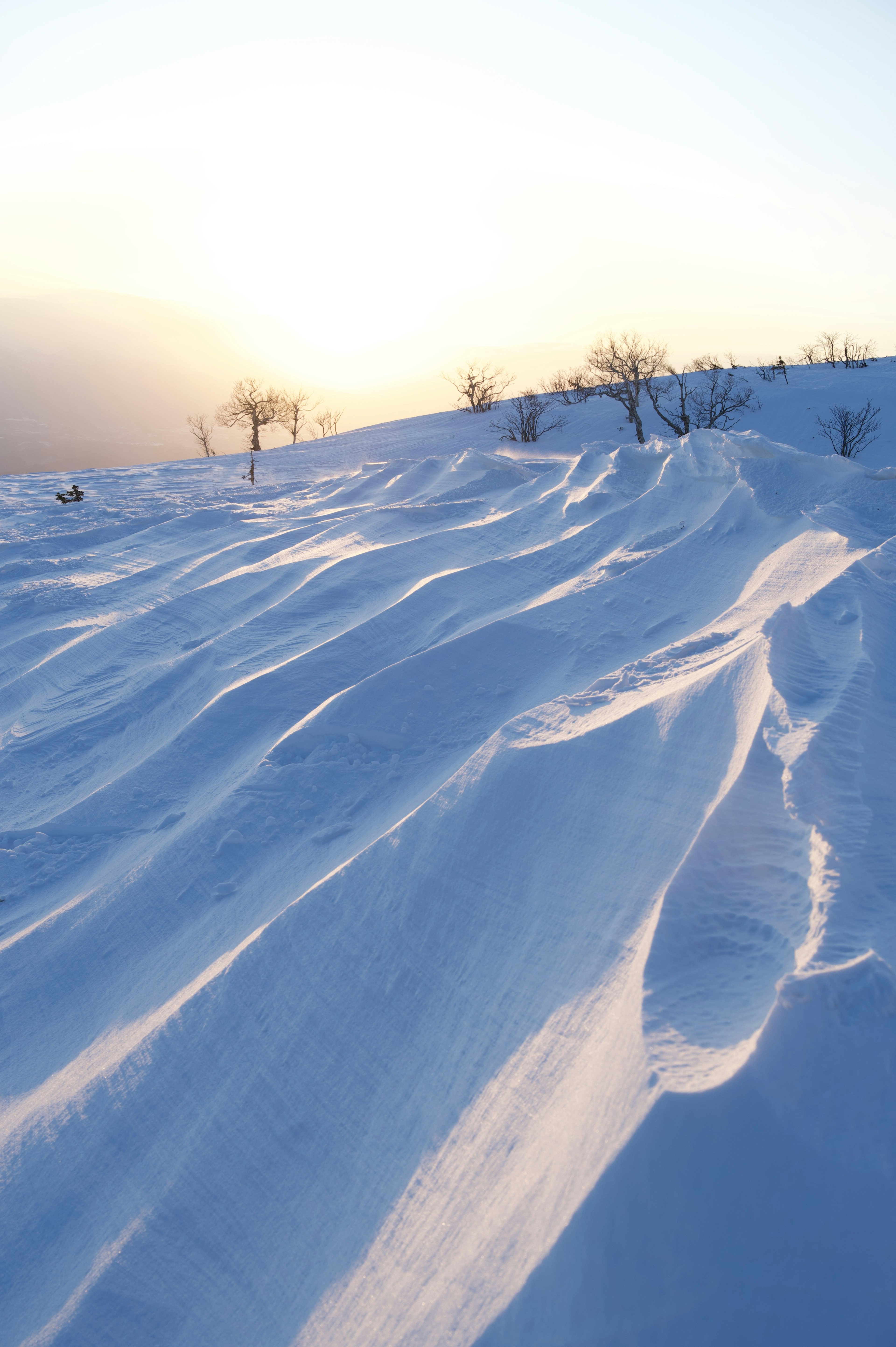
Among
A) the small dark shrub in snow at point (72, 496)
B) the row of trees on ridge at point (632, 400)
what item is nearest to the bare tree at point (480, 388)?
the row of trees on ridge at point (632, 400)

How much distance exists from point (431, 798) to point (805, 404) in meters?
16.9

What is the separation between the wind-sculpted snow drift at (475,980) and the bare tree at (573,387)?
1623 cm

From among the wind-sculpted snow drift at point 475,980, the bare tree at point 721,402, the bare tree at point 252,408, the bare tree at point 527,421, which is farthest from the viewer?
the bare tree at point 252,408

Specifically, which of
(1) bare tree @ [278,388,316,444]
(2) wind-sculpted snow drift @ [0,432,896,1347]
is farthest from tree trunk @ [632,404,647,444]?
(1) bare tree @ [278,388,316,444]

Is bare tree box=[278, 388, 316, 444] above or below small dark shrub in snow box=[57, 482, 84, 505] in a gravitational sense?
above

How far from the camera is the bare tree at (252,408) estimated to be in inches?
837

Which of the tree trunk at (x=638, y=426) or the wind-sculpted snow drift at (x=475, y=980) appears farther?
the tree trunk at (x=638, y=426)

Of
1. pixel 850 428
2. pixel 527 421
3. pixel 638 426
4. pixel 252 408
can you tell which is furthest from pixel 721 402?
pixel 252 408

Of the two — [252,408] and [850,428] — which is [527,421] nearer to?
[850,428]

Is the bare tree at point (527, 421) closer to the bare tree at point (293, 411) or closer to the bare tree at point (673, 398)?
the bare tree at point (673, 398)

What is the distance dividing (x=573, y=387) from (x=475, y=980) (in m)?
21.8

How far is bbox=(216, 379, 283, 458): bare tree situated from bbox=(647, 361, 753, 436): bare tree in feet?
39.6

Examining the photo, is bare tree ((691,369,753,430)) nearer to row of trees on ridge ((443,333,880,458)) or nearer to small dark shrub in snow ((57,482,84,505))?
row of trees on ridge ((443,333,880,458))

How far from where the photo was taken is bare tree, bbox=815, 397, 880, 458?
12.3m
